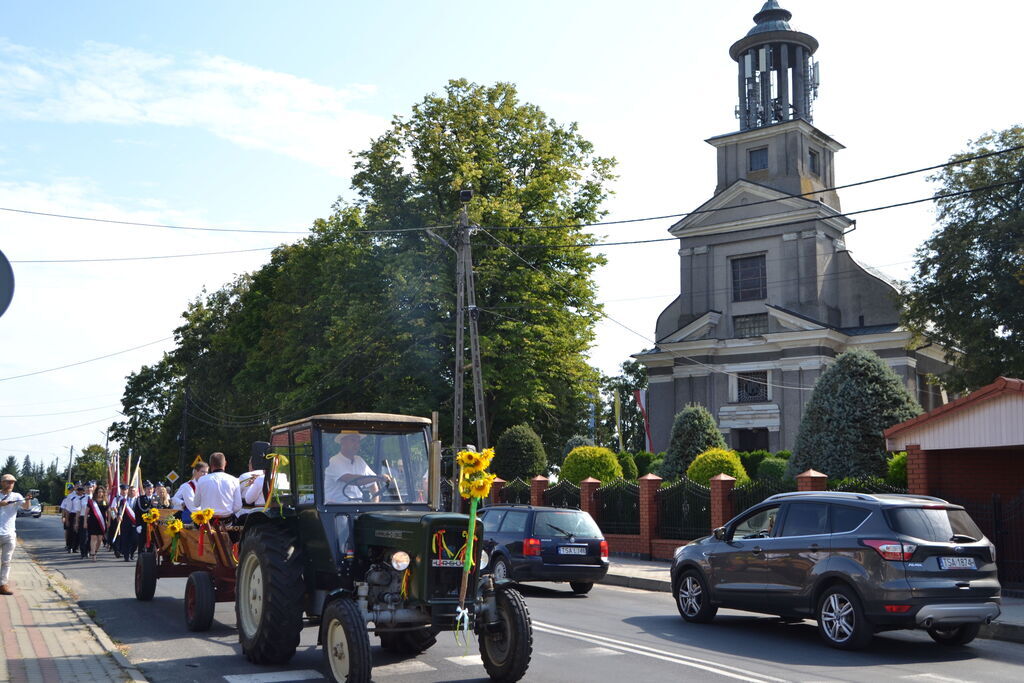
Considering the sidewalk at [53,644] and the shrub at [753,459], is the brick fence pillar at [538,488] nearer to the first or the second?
the shrub at [753,459]

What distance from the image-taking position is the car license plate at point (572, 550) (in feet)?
54.8

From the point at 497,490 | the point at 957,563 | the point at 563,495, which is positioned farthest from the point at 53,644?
the point at 497,490

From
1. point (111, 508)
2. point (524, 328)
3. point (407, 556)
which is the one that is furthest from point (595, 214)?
point (407, 556)

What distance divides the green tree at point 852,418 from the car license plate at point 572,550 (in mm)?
8113

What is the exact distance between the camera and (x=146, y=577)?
1397 cm

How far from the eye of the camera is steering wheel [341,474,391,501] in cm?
938

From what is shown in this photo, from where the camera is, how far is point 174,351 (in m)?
61.6

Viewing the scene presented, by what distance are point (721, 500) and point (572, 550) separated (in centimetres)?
620

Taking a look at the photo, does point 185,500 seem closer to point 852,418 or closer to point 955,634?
point 955,634

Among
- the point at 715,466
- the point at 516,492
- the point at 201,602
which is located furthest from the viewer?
the point at 516,492

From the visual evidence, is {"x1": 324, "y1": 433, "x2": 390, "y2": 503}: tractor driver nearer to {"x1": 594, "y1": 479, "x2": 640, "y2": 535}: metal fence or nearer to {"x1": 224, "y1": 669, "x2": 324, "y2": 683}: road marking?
{"x1": 224, "y1": 669, "x2": 324, "y2": 683}: road marking

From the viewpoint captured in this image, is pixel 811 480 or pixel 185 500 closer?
pixel 185 500

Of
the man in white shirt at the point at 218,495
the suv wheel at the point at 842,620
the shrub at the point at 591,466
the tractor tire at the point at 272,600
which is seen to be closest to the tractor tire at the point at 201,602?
the man in white shirt at the point at 218,495

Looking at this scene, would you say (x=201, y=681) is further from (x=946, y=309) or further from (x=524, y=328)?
(x=946, y=309)
